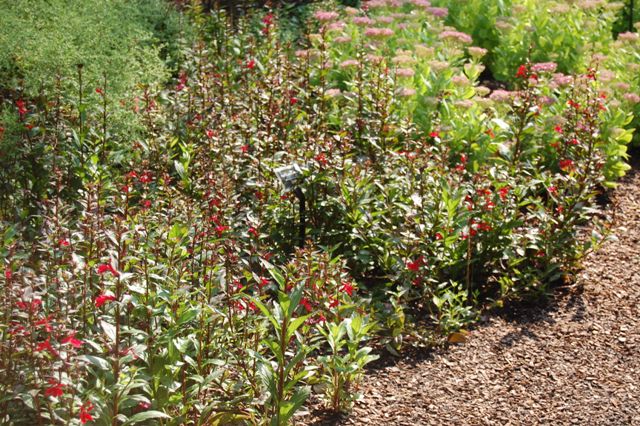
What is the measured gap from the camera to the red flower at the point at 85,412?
3.01 m

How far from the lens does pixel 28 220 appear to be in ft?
16.1

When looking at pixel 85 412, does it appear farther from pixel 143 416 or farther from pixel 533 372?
pixel 533 372

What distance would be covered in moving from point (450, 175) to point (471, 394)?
144cm

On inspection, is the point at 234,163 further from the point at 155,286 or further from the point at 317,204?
the point at 155,286

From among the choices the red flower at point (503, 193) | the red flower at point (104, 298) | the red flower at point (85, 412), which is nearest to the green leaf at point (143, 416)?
the red flower at point (85, 412)

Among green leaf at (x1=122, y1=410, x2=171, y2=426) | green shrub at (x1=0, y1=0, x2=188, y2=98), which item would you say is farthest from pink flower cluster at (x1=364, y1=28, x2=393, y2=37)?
green leaf at (x1=122, y1=410, x2=171, y2=426)

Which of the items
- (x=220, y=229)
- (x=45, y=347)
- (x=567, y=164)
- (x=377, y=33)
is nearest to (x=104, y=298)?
(x=45, y=347)

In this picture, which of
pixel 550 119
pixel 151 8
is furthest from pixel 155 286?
pixel 151 8

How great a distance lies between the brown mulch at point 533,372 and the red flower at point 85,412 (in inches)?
47.9

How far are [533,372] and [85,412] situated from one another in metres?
2.35

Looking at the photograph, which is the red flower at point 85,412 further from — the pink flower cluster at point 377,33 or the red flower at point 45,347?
the pink flower cluster at point 377,33

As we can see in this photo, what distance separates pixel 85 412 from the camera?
10.1ft

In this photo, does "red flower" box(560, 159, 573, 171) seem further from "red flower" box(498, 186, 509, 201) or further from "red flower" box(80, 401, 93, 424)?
"red flower" box(80, 401, 93, 424)

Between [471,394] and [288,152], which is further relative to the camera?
[288,152]
